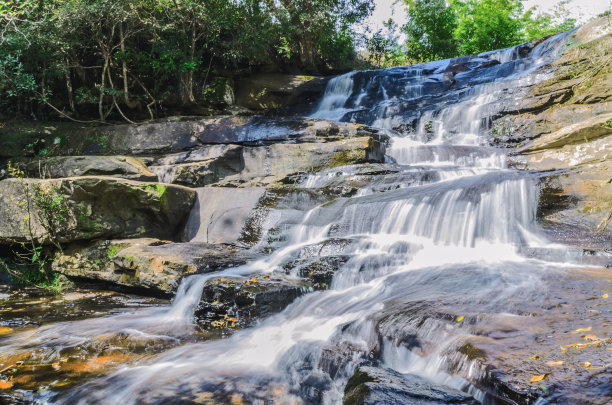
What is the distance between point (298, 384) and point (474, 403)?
1.40m

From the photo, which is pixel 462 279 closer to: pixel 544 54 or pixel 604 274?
pixel 604 274

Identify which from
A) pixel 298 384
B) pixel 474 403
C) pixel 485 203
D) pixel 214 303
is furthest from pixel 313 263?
pixel 474 403

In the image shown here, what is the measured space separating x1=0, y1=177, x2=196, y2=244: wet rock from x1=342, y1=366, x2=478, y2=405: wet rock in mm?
5771

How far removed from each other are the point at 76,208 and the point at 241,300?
404 centimetres

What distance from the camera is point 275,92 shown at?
1529 centimetres

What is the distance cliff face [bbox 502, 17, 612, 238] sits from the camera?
579 centimetres

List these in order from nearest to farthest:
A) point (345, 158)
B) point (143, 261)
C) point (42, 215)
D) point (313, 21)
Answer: point (143, 261) → point (42, 215) → point (345, 158) → point (313, 21)

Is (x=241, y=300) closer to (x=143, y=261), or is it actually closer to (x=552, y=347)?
(x=143, y=261)

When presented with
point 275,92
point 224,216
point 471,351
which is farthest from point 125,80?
point 471,351

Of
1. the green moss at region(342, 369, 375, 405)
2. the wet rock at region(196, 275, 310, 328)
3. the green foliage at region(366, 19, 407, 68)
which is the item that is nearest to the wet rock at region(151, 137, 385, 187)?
the wet rock at region(196, 275, 310, 328)

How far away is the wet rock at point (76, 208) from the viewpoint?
6898mm

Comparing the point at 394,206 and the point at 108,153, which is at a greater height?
the point at 108,153

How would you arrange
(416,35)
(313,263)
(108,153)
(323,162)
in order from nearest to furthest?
(313,263) < (323,162) < (108,153) < (416,35)

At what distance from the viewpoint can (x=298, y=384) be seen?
3186 millimetres
